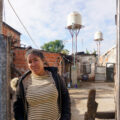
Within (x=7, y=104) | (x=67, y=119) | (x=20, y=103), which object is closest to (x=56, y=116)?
(x=67, y=119)

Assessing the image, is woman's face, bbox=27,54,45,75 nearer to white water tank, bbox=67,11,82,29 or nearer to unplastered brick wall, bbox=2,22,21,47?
unplastered brick wall, bbox=2,22,21,47

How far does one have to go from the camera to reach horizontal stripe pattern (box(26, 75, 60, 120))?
1.32 meters

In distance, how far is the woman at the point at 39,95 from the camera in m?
→ 1.33

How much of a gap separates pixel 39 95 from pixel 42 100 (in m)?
0.06

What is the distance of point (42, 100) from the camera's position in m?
1.32

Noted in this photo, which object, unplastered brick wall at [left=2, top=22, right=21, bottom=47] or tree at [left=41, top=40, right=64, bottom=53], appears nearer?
unplastered brick wall at [left=2, top=22, right=21, bottom=47]

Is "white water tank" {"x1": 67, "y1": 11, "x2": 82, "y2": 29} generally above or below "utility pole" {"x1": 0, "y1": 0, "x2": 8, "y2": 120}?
above

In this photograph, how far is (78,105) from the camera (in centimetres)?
555

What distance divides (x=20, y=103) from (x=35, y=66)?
0.43m

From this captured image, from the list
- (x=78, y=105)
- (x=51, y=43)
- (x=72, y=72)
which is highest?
(x=51, y=43)

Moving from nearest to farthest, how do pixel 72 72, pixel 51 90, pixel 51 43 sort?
pixel 51 90 < pixel 72 72 < pixel 51 43

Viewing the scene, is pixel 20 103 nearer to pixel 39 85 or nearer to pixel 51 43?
pixel 39 85

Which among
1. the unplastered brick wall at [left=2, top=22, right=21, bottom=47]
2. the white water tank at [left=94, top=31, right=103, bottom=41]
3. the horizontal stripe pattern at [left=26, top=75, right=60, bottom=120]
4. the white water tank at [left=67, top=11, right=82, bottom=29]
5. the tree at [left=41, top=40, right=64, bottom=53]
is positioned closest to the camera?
the horizontal stripe pattern at [left=26, top=75, right=60, bottom=120]

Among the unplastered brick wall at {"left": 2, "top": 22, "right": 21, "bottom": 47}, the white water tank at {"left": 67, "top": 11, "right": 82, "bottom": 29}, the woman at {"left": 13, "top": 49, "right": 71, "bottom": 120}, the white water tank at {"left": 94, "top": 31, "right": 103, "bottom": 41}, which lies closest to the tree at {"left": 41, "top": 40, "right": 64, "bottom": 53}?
the white water tank at {"left": 94, "top": 31, "right": 103, "bottom": 41}
